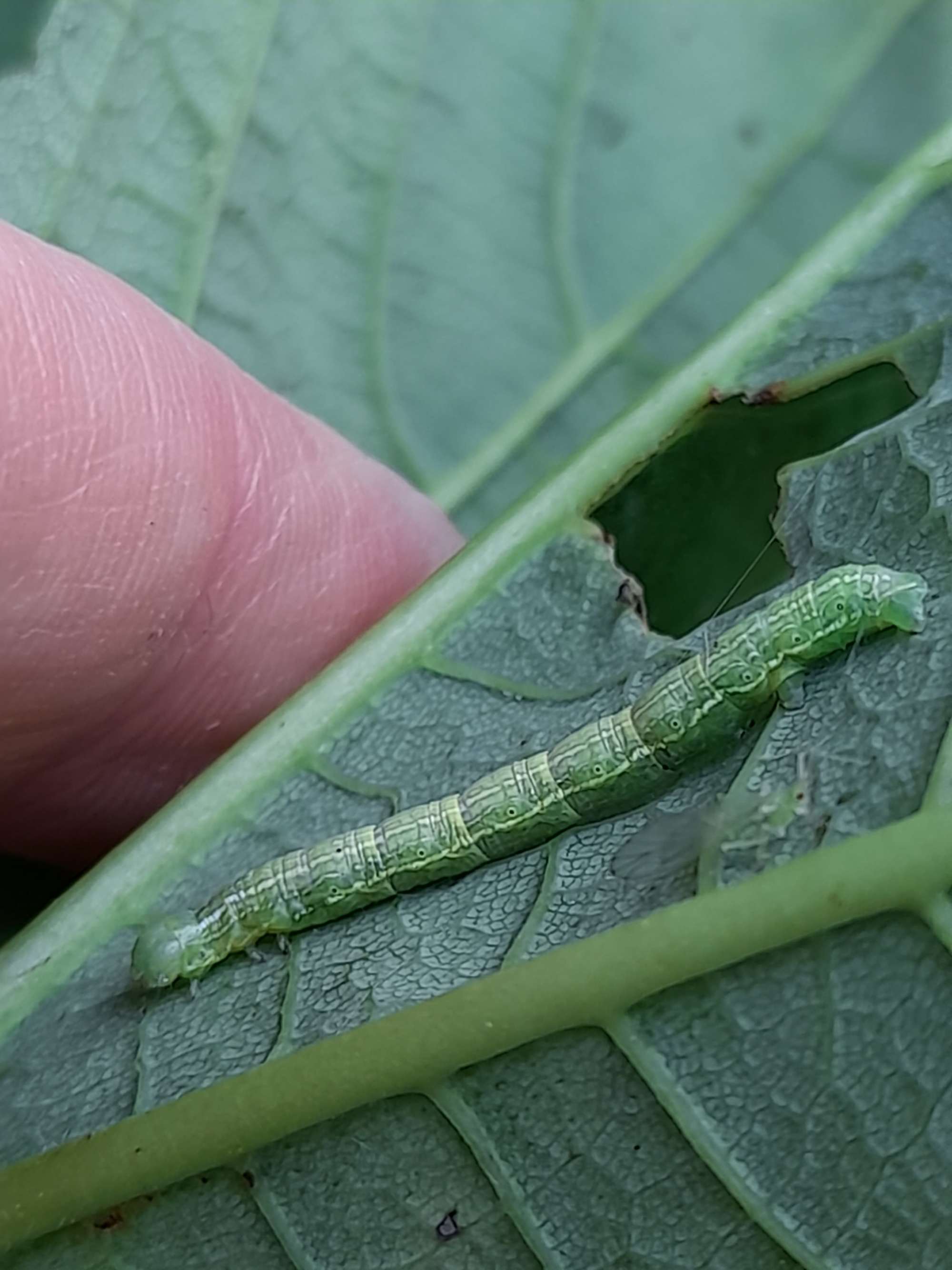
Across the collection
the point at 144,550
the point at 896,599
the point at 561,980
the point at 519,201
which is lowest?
the point at 561,980

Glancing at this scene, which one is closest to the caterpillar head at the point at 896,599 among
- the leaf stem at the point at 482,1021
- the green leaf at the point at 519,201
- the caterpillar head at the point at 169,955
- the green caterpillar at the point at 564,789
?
the green caterpillar at the point at 564,789

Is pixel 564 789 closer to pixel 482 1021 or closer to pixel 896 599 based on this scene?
pixel 482 1021

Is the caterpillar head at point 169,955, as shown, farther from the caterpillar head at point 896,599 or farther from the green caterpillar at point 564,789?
the caterpillar head at point 896,599

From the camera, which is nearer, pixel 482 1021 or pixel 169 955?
pixel 482 1021

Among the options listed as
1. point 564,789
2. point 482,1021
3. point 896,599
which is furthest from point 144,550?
point 896,599

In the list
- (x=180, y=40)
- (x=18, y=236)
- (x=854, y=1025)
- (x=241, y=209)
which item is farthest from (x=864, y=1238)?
(x=180, y=40)

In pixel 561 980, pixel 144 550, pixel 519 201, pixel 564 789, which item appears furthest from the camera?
pixel 519 201
